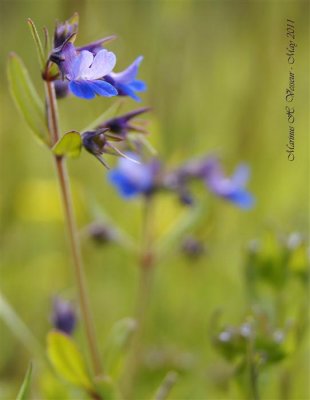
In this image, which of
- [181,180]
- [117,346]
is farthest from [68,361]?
[181,180]

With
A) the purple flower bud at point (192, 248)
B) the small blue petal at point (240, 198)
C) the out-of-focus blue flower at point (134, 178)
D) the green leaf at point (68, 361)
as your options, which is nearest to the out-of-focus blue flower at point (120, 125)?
the green leaf at point (68, 361)

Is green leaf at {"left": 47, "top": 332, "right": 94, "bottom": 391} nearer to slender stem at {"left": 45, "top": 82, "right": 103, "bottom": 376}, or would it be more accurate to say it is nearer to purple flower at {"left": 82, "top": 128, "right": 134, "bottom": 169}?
slender stem at {"left": 45, "top": 82, "right": 103, "bottom": 376}

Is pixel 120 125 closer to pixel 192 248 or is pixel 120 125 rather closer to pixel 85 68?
pixel 85 68

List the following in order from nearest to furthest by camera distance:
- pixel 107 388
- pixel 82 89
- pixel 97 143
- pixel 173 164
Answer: pixel 82 89
pixel 97 143
pixel 107 388
pixel 173 164

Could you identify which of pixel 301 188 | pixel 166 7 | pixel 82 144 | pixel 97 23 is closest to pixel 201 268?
pixel 301 188

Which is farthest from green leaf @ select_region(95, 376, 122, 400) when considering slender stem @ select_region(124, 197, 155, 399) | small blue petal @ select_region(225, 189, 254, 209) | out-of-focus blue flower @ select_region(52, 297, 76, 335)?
small blue petal @ select_region(225, 189, 254, 209)

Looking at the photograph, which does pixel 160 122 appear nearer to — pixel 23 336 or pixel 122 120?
pixel 23 336
